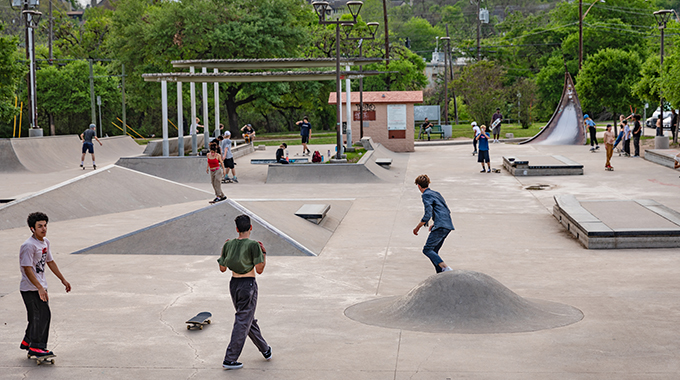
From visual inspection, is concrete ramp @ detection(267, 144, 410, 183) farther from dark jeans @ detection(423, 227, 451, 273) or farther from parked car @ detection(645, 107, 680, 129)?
parked car @ detection(645, 107, 680, 129)

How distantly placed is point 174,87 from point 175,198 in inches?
1130

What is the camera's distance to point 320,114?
60938 mm

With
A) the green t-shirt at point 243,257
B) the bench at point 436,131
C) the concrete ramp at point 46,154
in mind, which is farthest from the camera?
the bench at point 436,131

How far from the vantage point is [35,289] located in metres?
6.18

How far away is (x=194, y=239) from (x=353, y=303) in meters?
4.33

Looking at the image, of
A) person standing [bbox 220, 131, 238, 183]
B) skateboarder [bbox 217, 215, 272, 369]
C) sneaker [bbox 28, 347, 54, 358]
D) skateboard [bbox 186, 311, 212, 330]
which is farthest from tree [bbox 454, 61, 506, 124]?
sneaker [bbox 28, 347, 54, 358]

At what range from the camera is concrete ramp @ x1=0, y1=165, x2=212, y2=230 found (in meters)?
14.9

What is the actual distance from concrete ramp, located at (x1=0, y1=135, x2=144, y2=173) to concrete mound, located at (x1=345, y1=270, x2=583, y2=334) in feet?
74.5

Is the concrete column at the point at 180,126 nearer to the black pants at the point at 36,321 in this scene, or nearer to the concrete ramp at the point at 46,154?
the concrete ramp at the point at 46,154

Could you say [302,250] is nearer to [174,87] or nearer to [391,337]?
[391,337]

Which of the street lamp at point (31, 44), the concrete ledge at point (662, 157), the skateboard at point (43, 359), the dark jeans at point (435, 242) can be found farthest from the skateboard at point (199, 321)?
the street lamp at point (31, 44)

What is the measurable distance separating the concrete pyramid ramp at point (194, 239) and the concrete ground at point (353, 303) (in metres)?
0.23

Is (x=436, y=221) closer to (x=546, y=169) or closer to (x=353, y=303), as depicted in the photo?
(x=353, y=303)

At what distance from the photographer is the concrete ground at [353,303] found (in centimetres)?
604
